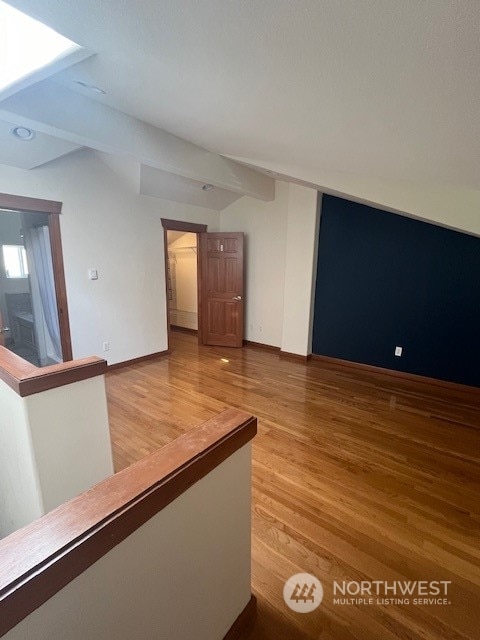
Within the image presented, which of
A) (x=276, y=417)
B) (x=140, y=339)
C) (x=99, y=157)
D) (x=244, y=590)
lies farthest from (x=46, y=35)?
(x=140, y=339)

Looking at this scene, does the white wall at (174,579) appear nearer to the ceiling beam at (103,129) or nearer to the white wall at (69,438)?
the white wall at (69,438)

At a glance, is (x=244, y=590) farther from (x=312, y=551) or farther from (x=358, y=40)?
(x=358, y=40)

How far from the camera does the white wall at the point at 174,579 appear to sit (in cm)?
59

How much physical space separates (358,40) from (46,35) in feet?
4.67

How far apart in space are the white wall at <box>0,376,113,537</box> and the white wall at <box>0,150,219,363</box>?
2.19 meters

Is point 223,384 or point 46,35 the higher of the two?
point 46,35

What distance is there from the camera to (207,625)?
3.27 ft

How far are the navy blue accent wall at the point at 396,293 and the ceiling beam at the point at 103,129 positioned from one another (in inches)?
77.1

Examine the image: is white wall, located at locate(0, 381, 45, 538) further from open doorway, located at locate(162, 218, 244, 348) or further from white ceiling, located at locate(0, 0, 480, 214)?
open doorway, located at locate(162, 218, 244, 348)

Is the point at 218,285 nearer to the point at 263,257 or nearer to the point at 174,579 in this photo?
the point at 263,257

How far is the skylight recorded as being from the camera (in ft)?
4.31

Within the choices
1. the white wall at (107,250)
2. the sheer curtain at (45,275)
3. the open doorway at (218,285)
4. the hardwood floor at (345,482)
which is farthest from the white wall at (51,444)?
the open doorway at (218,285)

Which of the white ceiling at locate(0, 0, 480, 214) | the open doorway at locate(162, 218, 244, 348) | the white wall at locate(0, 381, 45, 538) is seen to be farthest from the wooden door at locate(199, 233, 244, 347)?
the white wall at locate(0, 381, 45, 538)

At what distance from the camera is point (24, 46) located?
4.65 feet
